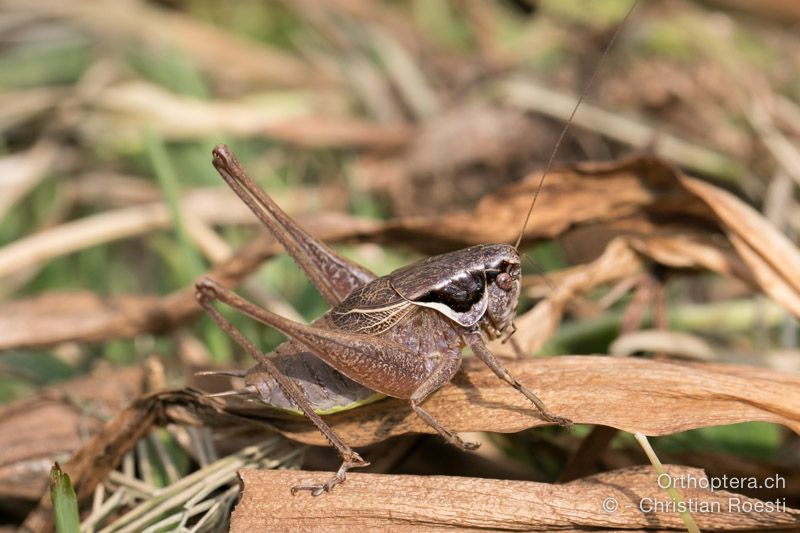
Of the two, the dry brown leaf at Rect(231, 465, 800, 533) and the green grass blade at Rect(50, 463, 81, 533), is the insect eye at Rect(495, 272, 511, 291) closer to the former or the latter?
the dry brown leaf at Rect(231, 465, 800, 533)

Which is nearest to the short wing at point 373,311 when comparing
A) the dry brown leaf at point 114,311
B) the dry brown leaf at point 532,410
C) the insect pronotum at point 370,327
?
the insect pronotum at point 370,327

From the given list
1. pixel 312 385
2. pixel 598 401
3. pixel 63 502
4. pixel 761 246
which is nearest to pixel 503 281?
pixel 598 401

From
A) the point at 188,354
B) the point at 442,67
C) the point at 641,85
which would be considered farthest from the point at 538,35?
the point at 188,354

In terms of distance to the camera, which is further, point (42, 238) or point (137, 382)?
point (42, 238)

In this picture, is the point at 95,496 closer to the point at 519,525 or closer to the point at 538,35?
the point at 519,525

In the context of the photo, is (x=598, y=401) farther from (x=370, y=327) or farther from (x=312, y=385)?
(x=312, y=385)

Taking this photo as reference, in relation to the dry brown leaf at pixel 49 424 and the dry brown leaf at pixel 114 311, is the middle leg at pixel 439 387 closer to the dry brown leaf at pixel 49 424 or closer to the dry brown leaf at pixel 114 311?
the dry brown leaf at pixel 114 311
